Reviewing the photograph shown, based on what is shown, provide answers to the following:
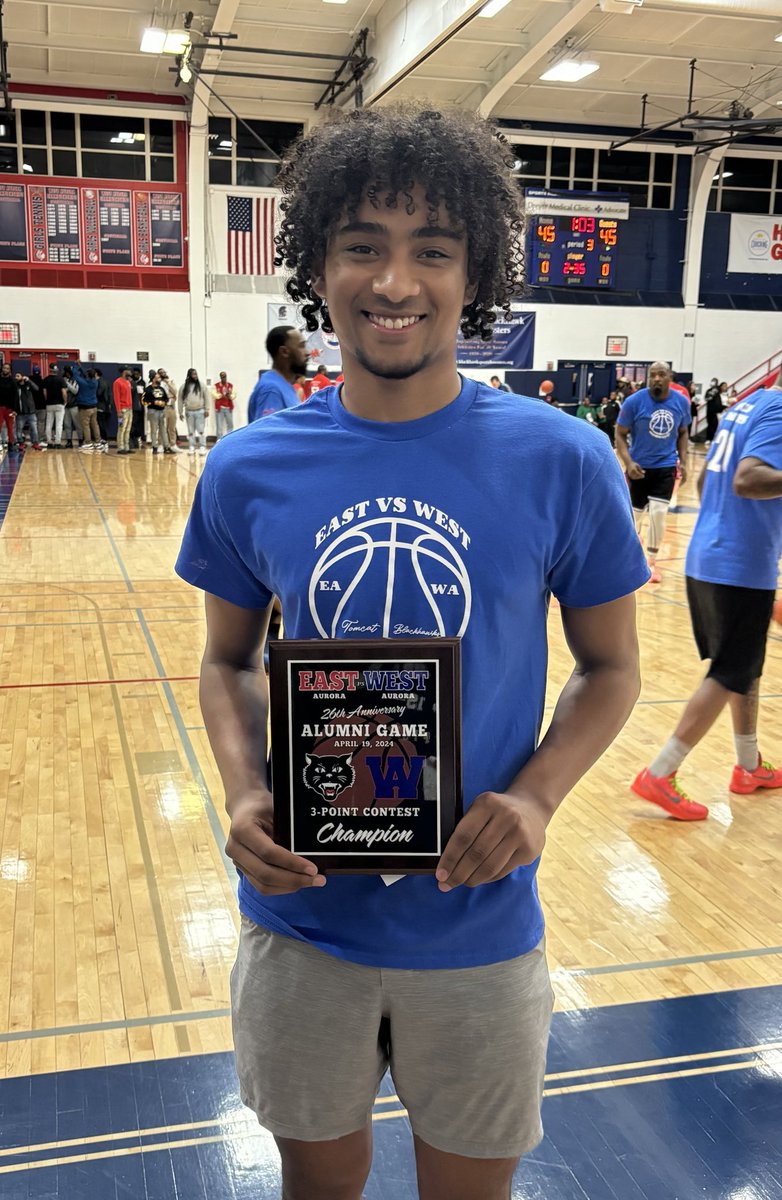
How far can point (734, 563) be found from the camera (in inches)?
154

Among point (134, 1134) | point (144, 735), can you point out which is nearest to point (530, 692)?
point (134, 1134)

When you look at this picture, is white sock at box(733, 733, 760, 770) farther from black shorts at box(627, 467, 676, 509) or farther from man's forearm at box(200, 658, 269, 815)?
black shorts at box(627, 467, 676, 509)

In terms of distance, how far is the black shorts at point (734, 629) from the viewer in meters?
3.92

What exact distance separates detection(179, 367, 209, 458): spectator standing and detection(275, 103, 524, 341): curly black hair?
762 inches

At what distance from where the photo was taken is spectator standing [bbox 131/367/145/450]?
2180 cm

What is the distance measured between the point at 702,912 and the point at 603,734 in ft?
7.83

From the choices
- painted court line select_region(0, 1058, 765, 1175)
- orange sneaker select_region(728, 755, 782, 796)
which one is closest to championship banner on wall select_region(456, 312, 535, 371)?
orange sneaker select_region(728, 755, 782, 796)

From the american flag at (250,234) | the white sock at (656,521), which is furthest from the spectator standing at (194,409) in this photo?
the white sock at (656,521)

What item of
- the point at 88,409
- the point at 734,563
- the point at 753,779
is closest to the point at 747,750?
the point at 753,779

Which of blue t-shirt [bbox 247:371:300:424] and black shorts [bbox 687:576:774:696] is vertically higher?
blue t-shirt [bbox 247:371:300:424]

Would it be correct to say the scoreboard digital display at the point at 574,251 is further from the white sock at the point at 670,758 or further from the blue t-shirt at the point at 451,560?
the blue t-shirt at the point at 451,560

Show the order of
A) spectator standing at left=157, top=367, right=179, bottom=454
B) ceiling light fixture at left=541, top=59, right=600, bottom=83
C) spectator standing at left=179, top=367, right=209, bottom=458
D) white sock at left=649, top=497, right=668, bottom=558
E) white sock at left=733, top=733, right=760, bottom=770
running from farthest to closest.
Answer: spectator standing at left=157, top=367, right=179, bottom=454
spectator standing at left=179, top=367, right=209, bottom=458
ceiling light fixture at left=541, top=59, right=600, bottom=83
white sock at left=649, top=497, right=668, bottom=558
white sock at left=733, top=733, right=760, bottom=770

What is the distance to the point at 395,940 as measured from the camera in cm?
133

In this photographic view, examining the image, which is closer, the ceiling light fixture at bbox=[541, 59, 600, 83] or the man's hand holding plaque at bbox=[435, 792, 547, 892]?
the man's hand holding plaque at bbox=[435, 792, 547, 892]
